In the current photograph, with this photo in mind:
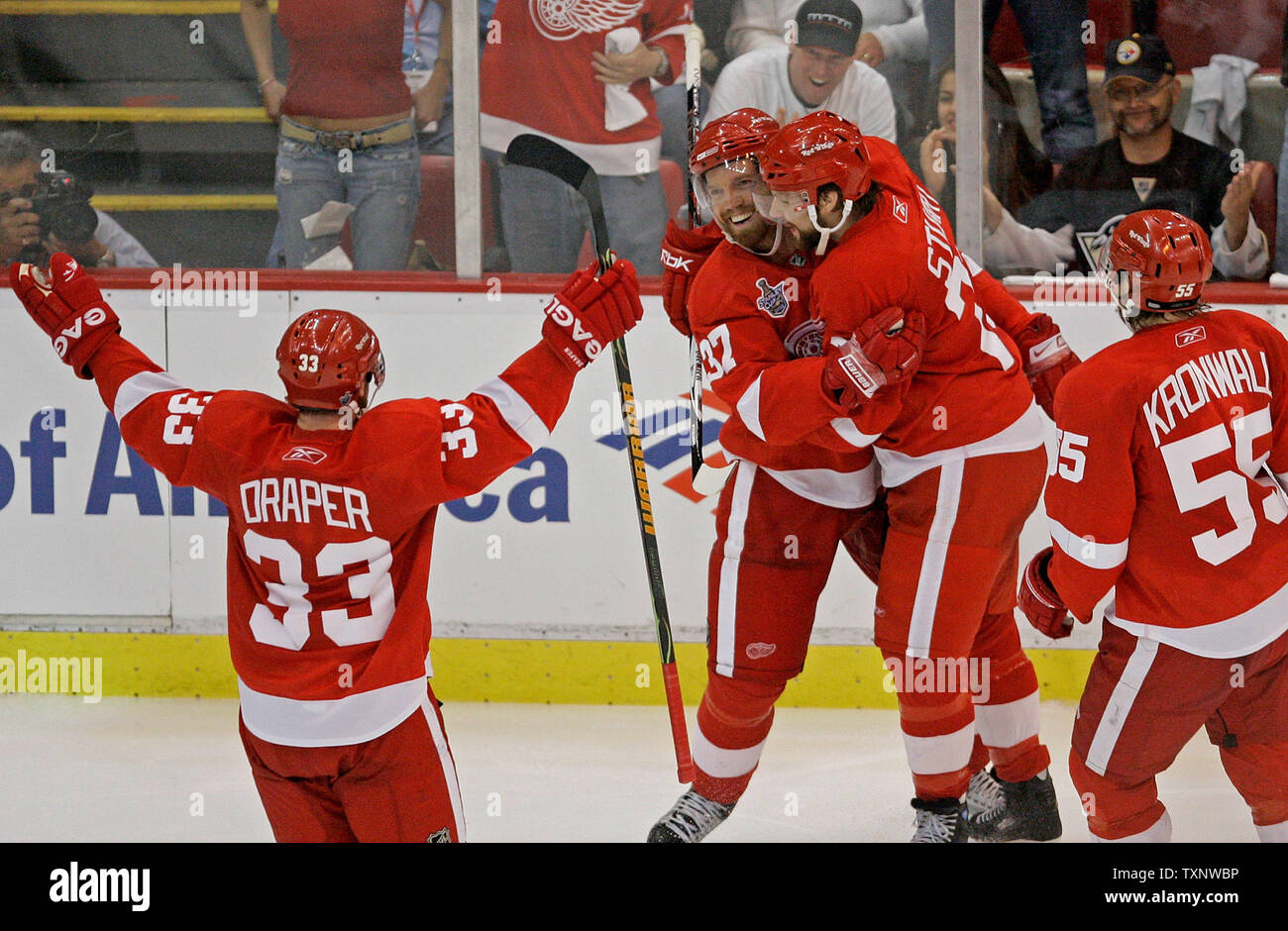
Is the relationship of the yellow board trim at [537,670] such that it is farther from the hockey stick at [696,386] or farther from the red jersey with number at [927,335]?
the red jersey with number at [927,335]

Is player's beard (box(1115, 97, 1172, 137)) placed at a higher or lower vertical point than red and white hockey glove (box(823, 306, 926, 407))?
higher

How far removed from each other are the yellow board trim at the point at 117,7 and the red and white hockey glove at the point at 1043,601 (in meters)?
3.08

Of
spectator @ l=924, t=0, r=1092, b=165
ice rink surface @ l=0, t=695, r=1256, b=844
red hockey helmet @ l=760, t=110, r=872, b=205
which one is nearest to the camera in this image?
red hockey helmet @ l=760, t=110, r=872, b=205

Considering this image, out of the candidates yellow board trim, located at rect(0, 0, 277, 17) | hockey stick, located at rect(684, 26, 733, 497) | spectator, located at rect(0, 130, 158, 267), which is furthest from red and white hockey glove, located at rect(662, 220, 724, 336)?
spectator, located at rect(0, 130, 158, 267)

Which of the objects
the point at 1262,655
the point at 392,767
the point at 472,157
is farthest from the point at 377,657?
the point at 472,157

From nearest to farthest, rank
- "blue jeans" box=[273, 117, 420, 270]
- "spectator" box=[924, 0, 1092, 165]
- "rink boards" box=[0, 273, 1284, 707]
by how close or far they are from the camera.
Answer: "rink boards" box=[0, 273, 1284, 707]
"spectator" box=[924, 0, 1092, 165]
"blue jeans" box=[273, 117, 420, 270]

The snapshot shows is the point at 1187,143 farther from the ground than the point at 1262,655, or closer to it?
farther from the ground

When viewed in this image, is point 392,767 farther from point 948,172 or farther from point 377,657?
point 948,172

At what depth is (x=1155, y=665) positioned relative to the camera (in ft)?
7.49

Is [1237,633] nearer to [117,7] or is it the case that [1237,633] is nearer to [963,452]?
[963,452]

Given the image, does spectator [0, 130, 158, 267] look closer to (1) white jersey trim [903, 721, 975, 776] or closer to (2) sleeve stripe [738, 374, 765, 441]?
(2) sleeve stripe [738, 374, 765, 441]

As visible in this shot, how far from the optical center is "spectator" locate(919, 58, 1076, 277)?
4008 mm

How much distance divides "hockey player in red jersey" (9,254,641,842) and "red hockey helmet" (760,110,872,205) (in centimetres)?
58
